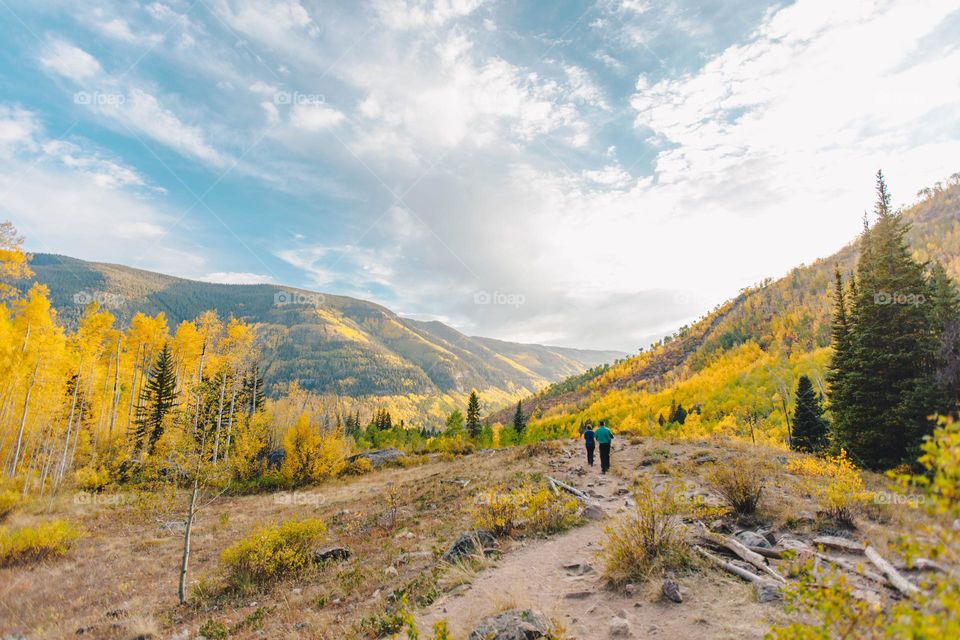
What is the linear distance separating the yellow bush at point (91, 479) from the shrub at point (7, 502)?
7.59 meters

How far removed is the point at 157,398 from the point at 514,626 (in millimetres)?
45417

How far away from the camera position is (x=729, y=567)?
698 cm

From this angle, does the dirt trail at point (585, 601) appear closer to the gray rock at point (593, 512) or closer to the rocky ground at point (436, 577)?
the rocky ground at point (436, 577)

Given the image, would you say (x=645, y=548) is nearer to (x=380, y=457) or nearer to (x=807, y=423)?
(x=807, y=423)

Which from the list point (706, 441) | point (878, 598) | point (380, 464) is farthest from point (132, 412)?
point (878, 598)

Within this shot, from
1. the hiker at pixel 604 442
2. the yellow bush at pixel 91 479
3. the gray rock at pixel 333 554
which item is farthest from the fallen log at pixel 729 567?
the yellow bush at pixel 91 479

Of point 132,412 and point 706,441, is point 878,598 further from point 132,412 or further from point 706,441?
point 132,412

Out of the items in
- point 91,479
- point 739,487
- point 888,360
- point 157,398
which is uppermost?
point 888,360

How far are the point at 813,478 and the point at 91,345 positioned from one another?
1807 inches

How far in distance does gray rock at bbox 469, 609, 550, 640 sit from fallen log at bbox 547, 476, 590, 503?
23.8 ft

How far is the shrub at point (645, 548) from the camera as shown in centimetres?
724

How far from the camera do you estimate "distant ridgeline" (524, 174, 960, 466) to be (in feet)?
163

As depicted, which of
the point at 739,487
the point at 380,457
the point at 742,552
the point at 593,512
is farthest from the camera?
the point at 380,457

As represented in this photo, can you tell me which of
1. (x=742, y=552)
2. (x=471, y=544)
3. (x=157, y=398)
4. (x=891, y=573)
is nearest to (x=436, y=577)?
(x=471, y=544)
